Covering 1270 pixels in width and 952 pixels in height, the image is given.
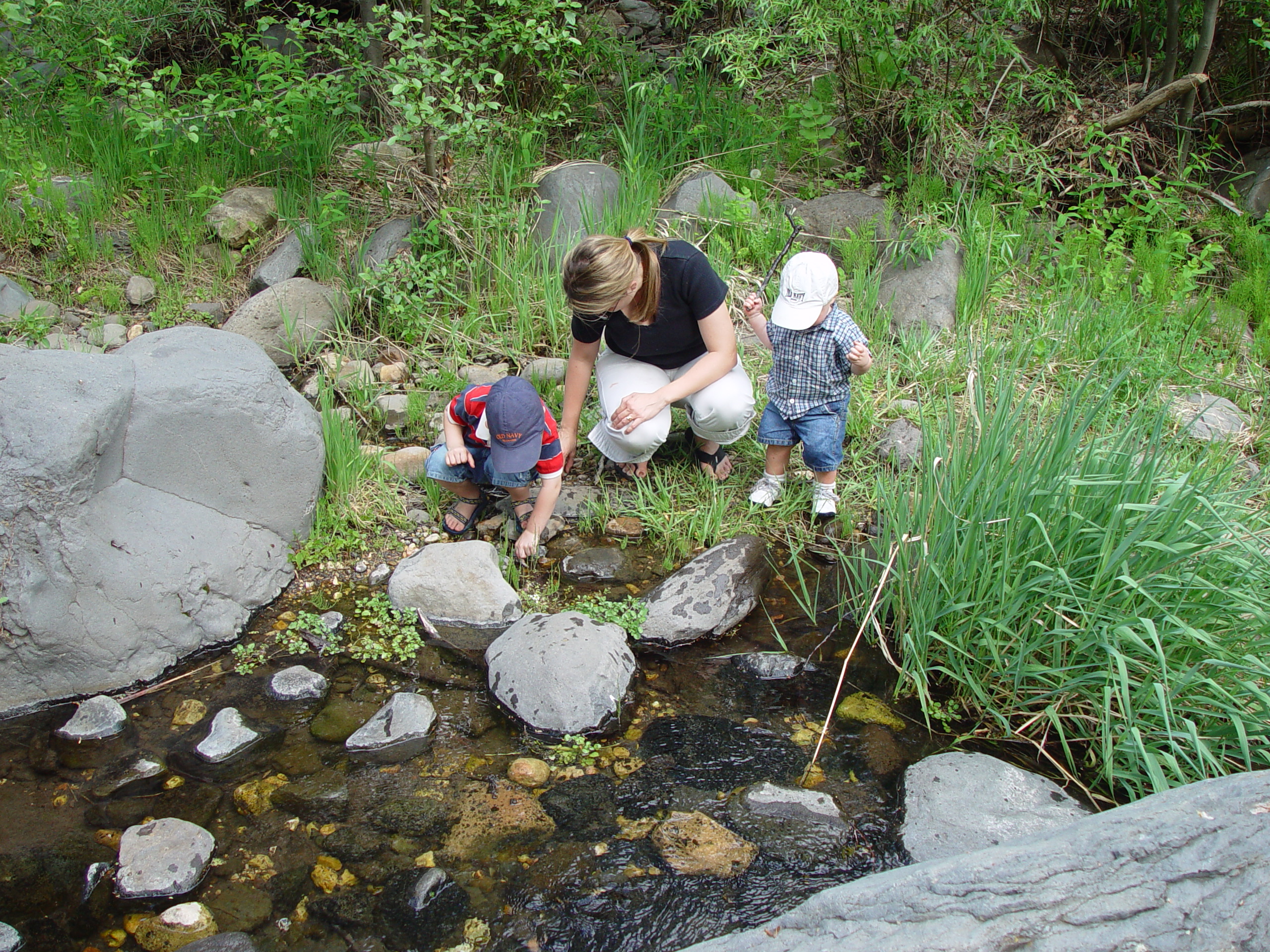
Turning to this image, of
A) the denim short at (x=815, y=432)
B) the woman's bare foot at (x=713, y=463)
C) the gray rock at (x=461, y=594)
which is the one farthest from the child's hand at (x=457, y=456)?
the denim short at (x=815, y=432)

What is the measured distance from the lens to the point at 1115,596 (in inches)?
95.1

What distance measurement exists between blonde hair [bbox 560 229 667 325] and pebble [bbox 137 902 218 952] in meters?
2.10

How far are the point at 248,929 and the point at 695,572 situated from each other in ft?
5.66

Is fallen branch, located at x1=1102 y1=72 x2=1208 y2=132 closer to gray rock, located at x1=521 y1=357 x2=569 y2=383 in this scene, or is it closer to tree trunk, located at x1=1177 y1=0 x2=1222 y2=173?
tree trunk, located at x1=1177 y1=0 x2=1222 y2=173

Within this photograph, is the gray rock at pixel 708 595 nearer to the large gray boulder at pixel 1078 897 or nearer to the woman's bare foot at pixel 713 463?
the woman's bare foot at pixel 713 463

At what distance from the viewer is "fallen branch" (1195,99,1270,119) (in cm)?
538

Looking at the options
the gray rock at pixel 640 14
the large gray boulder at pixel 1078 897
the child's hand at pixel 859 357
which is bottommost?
the large gray boulder at pixel 1078 897

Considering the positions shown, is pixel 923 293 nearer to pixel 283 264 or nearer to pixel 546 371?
pixel 546 371

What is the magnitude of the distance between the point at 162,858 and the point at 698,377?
7.57 feet

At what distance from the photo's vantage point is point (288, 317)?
14.0ft

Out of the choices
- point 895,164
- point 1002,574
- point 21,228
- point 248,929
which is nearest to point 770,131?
point 895,164

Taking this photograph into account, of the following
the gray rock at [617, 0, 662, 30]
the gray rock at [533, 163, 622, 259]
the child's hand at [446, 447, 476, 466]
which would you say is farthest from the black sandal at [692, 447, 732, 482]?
the gray rock at [617, 0, 662, 30]

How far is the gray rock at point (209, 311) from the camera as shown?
14.8ft

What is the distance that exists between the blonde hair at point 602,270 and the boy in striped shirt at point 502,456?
368 mm
